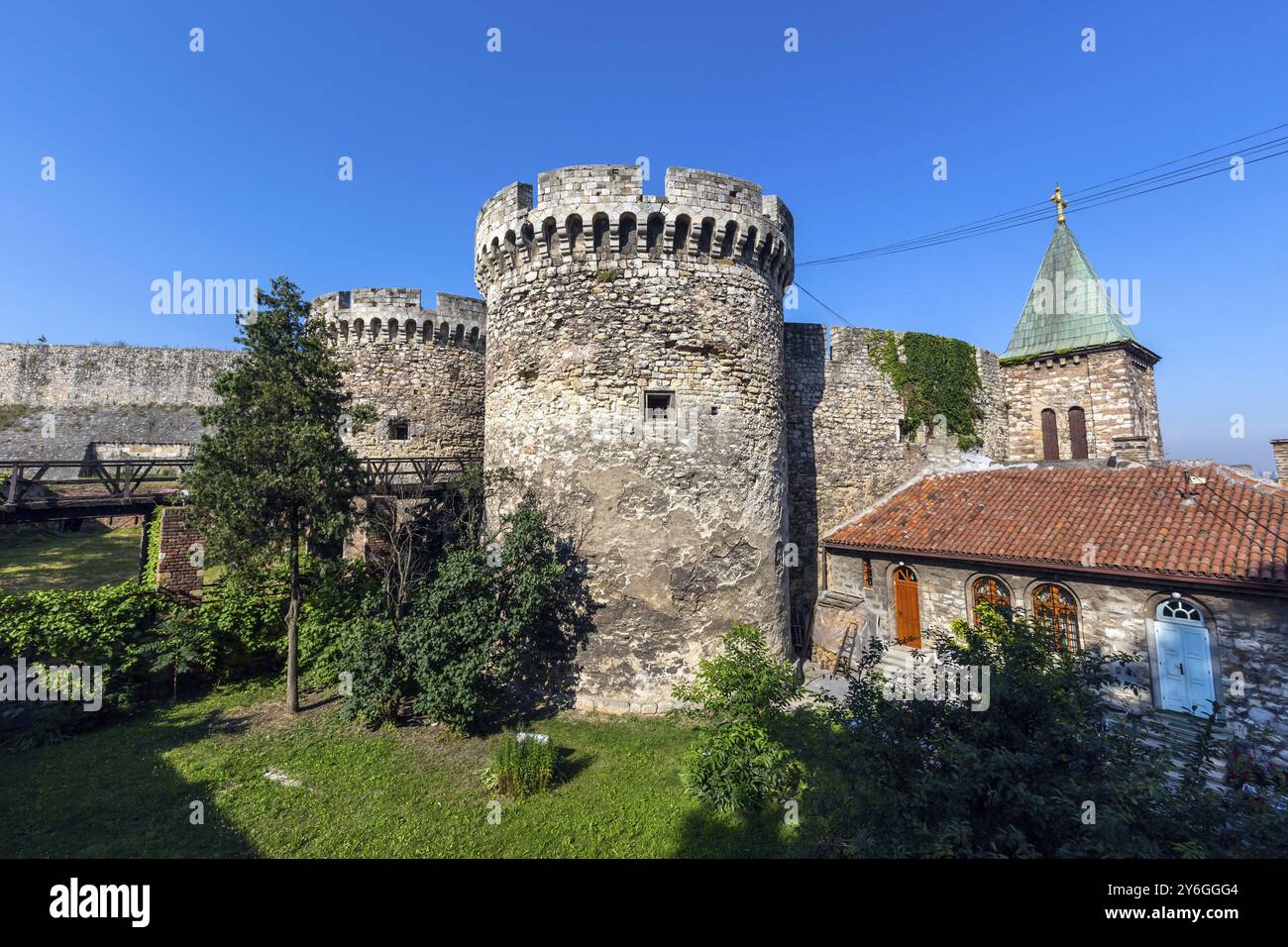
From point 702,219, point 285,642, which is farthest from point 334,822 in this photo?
point 702,219

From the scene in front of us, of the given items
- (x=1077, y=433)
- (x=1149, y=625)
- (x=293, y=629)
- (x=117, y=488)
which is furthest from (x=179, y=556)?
(x=1077, y=433)

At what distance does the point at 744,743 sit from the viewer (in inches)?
301

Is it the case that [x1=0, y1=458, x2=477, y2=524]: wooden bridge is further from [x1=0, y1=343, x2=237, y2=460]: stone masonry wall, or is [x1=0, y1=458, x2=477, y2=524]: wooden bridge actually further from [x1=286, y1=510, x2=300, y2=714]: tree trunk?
[x1=0, y1=343, x2=237, y2=460]: stone masonry wall

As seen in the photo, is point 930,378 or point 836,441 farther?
point 930,378

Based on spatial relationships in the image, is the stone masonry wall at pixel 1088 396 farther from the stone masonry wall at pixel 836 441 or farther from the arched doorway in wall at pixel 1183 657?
the arched doorway in wall at pixel 1183 657

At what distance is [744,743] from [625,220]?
9908mm

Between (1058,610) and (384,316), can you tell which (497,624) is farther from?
(384,316)

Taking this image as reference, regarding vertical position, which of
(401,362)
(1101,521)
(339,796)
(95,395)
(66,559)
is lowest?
(339,796)

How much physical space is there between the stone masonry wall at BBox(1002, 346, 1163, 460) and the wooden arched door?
390 inches

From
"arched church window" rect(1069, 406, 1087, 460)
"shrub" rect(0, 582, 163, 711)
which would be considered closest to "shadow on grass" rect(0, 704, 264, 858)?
"shrub" rect(0, 582, 163, 711)

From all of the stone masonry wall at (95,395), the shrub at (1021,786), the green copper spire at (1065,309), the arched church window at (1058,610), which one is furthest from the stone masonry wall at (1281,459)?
the stone masonry wall at (95,395)
